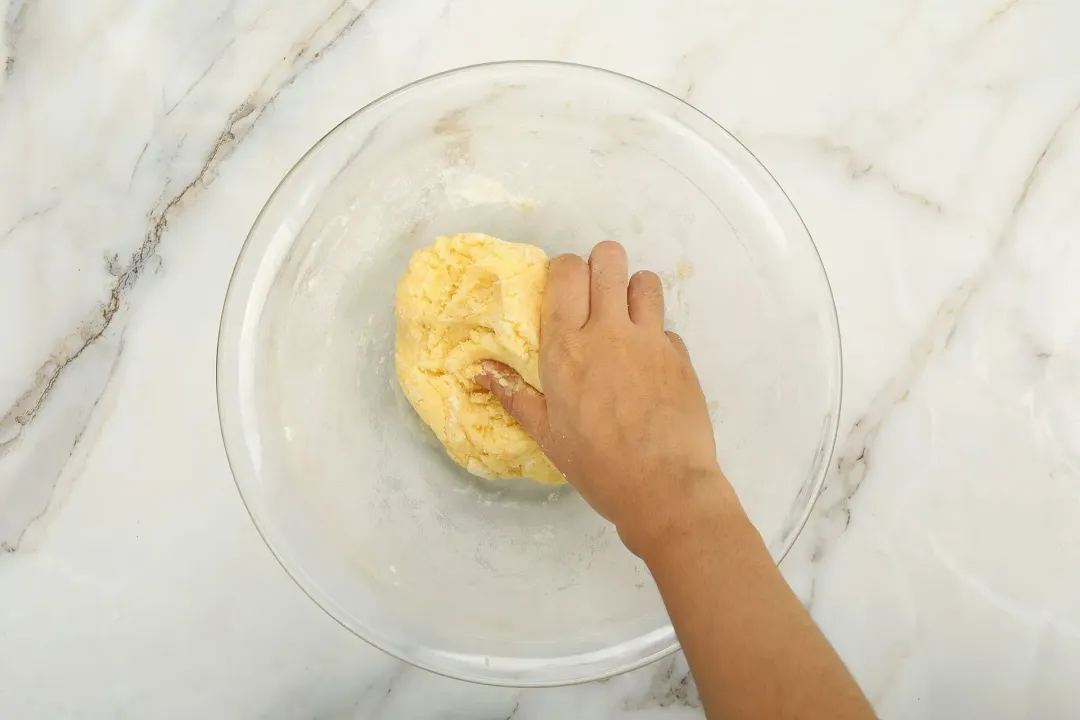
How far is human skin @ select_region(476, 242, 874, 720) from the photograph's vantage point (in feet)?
2.10

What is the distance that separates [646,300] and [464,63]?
0.44m

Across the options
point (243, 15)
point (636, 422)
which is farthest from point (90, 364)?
point (636, 422)

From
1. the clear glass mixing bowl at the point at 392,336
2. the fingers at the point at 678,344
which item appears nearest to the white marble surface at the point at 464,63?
the clear glass mixing bowl at the point at 392,336

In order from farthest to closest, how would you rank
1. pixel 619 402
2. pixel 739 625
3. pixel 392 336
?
pixel 392 336 → pixel 619 402 → pixel 739 625

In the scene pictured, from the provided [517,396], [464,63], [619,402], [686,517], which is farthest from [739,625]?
[464,63]

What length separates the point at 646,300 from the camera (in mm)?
867

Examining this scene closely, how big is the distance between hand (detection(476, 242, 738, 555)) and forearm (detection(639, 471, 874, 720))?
29 mm

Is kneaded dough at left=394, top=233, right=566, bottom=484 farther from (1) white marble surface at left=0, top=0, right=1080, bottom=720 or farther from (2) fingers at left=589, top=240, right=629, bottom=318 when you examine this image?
(1) white marble surface at left=0, top=0, right=1080, bottom=720

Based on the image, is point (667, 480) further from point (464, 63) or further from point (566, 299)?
point (464, 63)

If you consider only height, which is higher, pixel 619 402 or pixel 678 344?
pixel 678 344

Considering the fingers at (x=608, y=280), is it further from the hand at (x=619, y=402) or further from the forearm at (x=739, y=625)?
the forearm at (x=739, y=625)

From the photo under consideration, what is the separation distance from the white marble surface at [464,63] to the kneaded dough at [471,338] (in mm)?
295

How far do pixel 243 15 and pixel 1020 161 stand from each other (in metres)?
1.14

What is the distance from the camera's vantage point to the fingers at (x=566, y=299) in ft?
2.77
